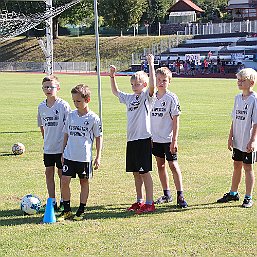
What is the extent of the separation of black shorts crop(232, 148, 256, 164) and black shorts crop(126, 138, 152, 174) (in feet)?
4.07

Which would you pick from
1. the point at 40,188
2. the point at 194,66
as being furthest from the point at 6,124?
the point at 194,66

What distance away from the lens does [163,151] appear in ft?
28.3

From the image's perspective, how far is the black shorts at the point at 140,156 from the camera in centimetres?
820

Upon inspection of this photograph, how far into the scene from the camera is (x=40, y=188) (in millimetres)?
9602

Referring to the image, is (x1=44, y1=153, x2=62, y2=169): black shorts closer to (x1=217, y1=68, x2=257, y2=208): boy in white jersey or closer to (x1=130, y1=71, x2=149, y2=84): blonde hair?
(x1=130, y1=71, x2=149, y2=84): blonde hair

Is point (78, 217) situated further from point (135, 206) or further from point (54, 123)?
point (54, 123)

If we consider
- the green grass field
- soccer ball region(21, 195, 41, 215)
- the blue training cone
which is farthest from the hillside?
the blue training cone

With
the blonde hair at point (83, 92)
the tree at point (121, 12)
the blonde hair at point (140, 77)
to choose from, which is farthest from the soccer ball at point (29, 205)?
the tree at point (121, 12)

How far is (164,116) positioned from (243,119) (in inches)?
42.7

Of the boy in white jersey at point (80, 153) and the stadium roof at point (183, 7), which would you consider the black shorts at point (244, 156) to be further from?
the stadium roof at point (183, 7)

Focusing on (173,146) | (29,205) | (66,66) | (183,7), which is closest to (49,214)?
(29,205)

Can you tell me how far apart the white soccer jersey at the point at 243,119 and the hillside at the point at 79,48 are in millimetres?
64006

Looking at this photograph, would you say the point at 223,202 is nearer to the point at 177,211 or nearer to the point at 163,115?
the point at 177,211

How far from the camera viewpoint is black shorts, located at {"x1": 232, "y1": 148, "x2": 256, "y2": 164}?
27.3 feet
